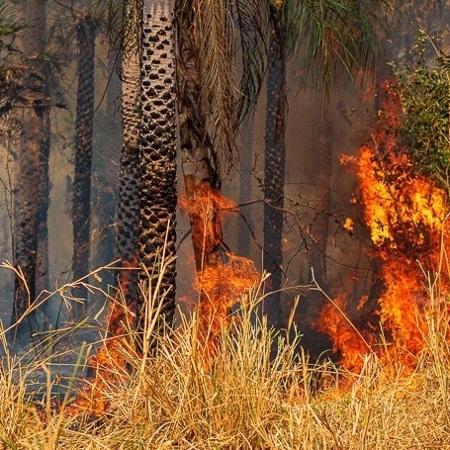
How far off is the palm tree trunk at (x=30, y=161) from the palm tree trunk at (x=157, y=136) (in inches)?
425

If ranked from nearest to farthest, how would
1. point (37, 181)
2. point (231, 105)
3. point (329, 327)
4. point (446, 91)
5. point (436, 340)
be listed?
1. point (436, 340)
2. point (231, 105)
3. point (446, 91)
4. point (329, 327)
5. point (37, 181)

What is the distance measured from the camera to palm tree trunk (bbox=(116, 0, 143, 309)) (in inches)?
747

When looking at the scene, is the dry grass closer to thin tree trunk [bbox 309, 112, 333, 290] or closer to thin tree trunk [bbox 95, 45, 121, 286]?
thin tree trunk [bbox 309, 112, 333, 290]

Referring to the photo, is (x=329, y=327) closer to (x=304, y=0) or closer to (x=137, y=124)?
(x=137, y=124)

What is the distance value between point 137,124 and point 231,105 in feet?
22.3

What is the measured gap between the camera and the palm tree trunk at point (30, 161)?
25031mm

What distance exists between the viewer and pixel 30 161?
86.2 ft

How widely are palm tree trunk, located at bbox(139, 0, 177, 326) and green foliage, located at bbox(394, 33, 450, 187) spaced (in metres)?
6.39

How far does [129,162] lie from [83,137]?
8.97 metres

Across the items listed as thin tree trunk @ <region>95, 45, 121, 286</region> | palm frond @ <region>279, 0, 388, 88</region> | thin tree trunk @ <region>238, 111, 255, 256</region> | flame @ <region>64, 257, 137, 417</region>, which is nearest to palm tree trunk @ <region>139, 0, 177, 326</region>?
palm frond @ <region>279, 0, 388, 88</region>

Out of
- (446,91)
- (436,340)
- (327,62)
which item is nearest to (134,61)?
(446,91)

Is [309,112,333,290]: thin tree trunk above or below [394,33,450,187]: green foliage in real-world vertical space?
below

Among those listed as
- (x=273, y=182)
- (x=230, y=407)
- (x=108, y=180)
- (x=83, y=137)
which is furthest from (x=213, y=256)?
(x=108, y=180)

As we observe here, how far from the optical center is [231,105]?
12445 millimetres
